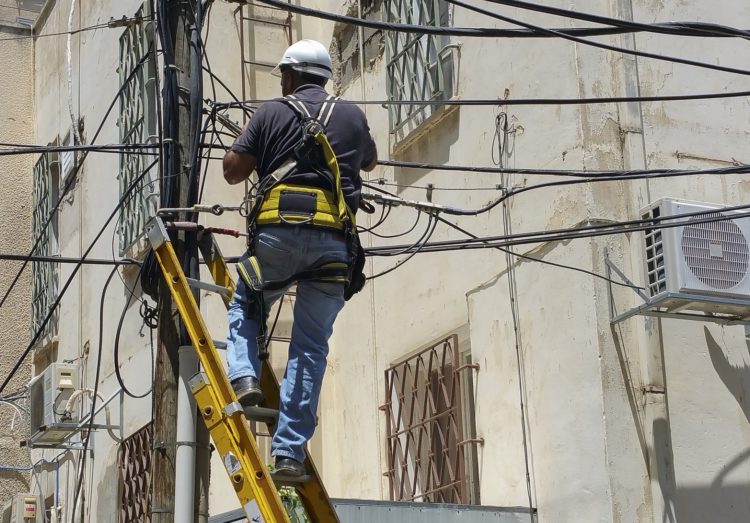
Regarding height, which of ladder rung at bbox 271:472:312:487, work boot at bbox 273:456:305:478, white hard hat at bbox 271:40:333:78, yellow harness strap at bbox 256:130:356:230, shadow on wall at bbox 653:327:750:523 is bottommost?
ladder rung at bbox 271:472:312:487

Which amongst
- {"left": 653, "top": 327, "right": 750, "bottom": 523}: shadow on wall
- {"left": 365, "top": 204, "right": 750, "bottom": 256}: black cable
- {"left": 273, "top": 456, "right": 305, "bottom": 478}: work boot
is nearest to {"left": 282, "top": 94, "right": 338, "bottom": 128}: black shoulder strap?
{"left": 273, "top": 456, "right": 305, "bottom": 478}: work boot

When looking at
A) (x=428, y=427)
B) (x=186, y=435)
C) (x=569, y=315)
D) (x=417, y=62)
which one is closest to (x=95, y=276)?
(x=417, y=62)

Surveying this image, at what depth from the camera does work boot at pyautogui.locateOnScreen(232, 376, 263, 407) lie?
6.44 m

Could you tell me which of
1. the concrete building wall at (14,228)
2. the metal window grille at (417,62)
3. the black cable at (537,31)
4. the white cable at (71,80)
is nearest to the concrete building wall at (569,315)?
the metal window grille at (417,62)

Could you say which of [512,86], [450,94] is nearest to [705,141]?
[512,86]

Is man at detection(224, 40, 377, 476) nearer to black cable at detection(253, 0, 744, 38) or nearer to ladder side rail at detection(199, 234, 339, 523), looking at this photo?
ladder side rail at detection(199, 234, 339, 523)

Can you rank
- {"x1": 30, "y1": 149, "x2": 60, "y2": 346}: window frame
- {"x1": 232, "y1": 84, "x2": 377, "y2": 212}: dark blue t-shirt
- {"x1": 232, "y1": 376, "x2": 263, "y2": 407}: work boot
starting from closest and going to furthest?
{"x1": 232, "y1": 376, "x2": 263, "y2": 407}: work boot → {"x1": 232, "y1": 84, "x2": 377, "y2": 212}: dark blue t-shirt → {"x1": 30, "y1": 149, "x2": 60, "y2": 346}: window frame

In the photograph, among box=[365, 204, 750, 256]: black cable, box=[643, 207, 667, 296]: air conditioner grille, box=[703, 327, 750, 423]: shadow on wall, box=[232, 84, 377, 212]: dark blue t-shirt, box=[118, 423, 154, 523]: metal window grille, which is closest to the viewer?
box=[232, 84, 377, 212]: dark blue t-shirt

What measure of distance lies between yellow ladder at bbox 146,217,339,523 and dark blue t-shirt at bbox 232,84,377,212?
69cm

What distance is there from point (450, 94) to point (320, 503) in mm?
5602

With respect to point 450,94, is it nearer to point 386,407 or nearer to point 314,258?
point 386,407

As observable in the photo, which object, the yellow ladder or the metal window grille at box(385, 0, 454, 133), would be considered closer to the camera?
the yellow ladder

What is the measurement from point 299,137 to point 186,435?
5.33ft

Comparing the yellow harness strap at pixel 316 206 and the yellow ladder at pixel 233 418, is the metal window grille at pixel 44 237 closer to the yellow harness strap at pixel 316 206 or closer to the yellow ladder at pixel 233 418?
the yellow ladder at pixel 233 418
